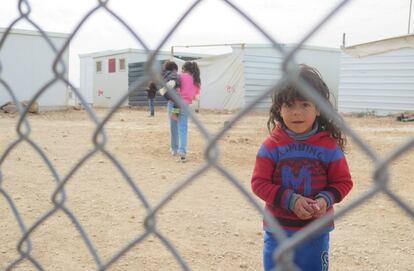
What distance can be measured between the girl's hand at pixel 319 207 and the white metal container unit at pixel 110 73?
16752 millimetres

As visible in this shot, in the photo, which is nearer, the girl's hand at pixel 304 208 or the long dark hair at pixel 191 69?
the girl's hand at pixel 304 208

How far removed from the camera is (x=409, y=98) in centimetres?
1345

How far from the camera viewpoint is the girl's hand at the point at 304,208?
1.61 meters

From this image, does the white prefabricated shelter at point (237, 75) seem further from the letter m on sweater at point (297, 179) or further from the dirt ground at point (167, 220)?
the letter m on sweater at point (297, 179)

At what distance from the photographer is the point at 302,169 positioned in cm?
170

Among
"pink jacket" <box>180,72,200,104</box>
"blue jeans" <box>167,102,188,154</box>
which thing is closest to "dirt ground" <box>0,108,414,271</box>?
"blue jeans" <box>167,102,188,154</box>

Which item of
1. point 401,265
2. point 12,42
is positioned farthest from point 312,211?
point 12,42

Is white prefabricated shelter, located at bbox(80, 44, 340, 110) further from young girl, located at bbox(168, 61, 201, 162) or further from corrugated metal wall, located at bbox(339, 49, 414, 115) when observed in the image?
young girl, located at bbox(168, 61, 201, 162)

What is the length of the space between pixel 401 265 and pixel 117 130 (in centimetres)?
707

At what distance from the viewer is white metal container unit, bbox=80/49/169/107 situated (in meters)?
18.9

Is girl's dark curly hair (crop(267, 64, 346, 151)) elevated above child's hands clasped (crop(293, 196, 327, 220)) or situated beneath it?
elevated above

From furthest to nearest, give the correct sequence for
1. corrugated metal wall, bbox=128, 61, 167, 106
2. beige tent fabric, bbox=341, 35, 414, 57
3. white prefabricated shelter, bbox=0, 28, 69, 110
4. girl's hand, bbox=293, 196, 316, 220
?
corrugated metal wall, bbox=128, 61, 167, 106 → white prefabricated shelter, bbox=0, 28, 69, 110 → beige tent fabric, bbox=341, 35, 414, 57 → girl's hand, bbox=293, 196, 316, 220

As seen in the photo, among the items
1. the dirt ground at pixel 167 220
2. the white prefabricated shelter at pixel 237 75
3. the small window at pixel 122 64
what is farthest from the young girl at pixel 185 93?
the small window at pixel 122 64

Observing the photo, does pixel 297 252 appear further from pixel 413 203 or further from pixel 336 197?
pixel 413 203
